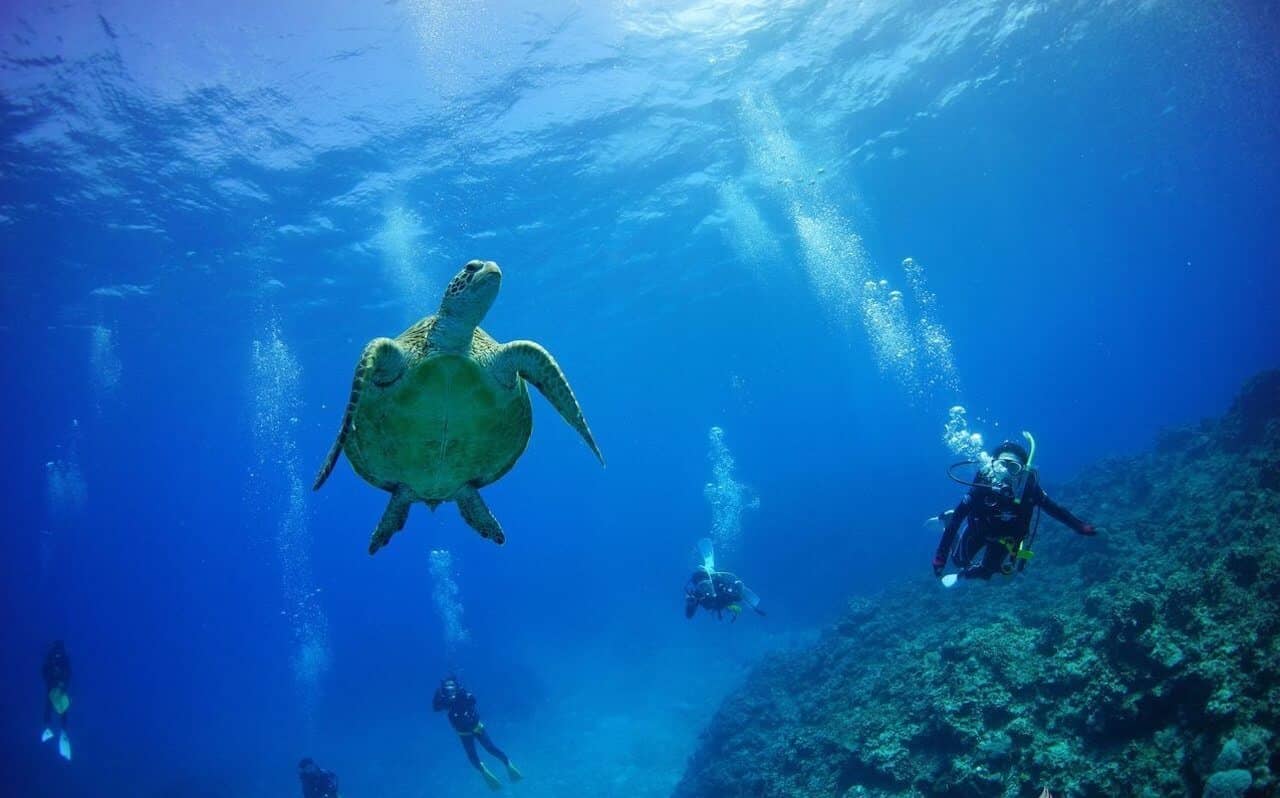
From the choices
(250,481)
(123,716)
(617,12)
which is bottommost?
(123,716)

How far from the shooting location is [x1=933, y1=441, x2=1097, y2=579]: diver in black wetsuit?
18.3ft

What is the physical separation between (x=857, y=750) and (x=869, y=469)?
50250 mm

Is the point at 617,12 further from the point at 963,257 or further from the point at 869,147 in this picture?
the point at 963,257

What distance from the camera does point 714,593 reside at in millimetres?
12055

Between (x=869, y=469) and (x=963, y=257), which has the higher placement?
(x=963, y=257)

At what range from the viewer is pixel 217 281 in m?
21.0

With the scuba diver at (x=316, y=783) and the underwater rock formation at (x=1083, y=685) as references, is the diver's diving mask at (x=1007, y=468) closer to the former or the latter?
the underwater rock formation at (x=1083, y=685)

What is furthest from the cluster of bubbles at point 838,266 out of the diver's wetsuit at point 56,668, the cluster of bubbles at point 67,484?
the cluster of bubbles at point 67,484

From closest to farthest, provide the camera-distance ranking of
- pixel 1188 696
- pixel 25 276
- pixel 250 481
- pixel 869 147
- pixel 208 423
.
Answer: pixel 1188 696 < pixel 25 276 < pixel 869 147 < pixel 208 423 < pixel 250 481

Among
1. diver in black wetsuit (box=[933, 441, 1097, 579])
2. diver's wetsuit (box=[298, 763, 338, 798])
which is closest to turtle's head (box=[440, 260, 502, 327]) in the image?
diver in black wetsuit (box=[933, 441, 1097, 579])

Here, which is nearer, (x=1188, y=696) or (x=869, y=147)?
(x=1188, y=696)

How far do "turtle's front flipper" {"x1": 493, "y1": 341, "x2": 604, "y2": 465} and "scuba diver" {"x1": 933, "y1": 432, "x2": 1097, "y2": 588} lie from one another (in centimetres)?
396

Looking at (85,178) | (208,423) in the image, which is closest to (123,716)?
(208,423)

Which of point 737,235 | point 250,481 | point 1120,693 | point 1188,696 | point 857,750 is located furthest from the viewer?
point 250,481
